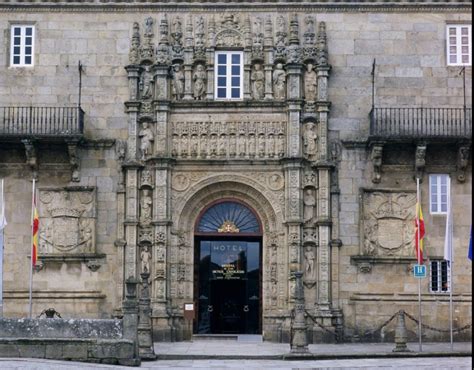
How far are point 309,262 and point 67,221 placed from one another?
7347mm

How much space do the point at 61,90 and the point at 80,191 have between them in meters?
3.17

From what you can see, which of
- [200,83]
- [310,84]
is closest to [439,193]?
[310,84]

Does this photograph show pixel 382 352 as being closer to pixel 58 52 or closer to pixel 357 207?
pixel 357 207

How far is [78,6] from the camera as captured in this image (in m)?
30.8

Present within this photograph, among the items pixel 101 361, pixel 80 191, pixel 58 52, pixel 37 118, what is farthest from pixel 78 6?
pixel 101 361

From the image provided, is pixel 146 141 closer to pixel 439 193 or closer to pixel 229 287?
pixel 229 287

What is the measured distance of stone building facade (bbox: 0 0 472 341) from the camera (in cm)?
2980

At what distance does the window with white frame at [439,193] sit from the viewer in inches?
1182

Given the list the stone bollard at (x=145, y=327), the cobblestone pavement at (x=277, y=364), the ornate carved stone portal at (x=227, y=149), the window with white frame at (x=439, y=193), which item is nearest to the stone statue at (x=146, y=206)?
the ornate carved stone portal at (x=227, y=149)

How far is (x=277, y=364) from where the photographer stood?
24406 mm

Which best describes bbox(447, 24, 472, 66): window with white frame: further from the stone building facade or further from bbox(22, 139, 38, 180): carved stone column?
bbox(22, 139, 38, 180): carved stone column

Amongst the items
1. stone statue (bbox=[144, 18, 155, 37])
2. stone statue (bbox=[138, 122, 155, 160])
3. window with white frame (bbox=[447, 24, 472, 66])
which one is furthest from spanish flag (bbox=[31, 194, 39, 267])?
window with white frame (bbox=[447, 24, 472, 66])

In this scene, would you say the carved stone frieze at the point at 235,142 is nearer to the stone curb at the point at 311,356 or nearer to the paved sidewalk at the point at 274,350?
the paved sidewalk at the point at 274,350

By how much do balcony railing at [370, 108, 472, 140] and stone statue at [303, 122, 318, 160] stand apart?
1733 millimetres
